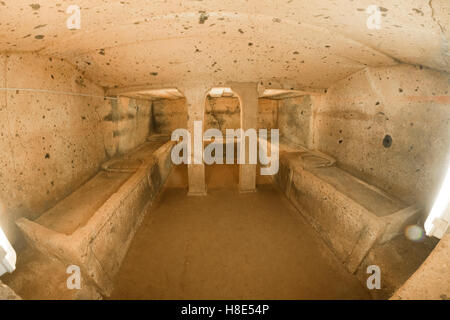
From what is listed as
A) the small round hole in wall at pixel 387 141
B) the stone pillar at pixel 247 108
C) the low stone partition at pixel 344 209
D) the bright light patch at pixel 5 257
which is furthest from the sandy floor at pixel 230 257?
the small round hole in wall at pixel 387 141

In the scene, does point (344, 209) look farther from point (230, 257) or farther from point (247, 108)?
point (247, 108)

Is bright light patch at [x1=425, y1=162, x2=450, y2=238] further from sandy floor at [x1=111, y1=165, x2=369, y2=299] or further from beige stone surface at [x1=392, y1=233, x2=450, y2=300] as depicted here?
sandy floor at [x1=111, y1=165, x2=369, y2=299]

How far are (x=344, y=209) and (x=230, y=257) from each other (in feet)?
6.24

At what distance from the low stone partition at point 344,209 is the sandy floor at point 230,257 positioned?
0.75 ft

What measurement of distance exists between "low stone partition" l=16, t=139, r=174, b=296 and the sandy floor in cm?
25

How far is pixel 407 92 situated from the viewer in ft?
10.4

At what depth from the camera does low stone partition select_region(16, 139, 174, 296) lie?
2.28m

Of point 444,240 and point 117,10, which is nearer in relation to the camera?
point 444,240

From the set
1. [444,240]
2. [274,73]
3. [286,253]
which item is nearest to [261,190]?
[286,253]

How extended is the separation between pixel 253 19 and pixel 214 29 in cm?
56

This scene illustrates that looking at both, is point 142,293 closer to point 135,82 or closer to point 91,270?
point 91,270

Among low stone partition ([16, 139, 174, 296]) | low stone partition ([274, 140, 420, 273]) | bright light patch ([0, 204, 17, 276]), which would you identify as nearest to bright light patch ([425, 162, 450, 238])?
low stone partition ([274, 140, 420, 273])

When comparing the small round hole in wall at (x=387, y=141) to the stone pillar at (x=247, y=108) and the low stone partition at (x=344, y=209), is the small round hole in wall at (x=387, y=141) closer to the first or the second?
the low stone partition at (x=344, y=209)

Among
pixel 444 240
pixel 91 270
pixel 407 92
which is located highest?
pixel 407 92
